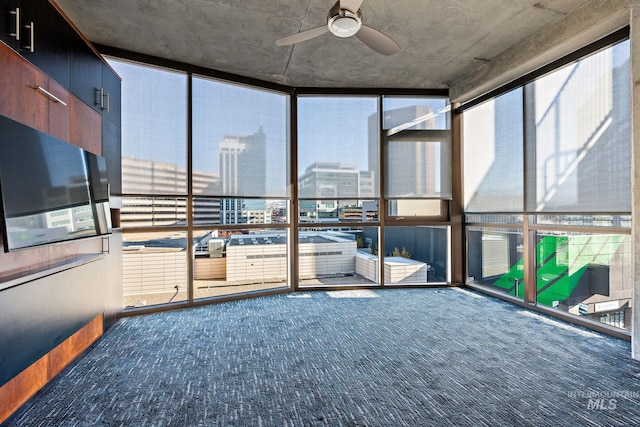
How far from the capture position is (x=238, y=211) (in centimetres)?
453

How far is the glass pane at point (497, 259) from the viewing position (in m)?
4.16

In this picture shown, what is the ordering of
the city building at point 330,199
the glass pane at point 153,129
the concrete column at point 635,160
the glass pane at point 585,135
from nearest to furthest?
the city building at point 330,199 → the concrete column at point 635,160 → the glass pane at point 585,135 → the glass pane at point 153,129

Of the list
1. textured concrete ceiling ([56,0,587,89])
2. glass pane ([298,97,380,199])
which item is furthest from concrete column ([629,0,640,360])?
glass pane ([298,97,380,199])

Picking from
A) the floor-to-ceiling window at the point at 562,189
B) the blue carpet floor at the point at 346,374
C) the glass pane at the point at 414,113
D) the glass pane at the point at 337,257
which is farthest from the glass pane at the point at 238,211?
the floor-to-ceiling window at the point at 562,189

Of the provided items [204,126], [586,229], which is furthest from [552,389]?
[204,126]

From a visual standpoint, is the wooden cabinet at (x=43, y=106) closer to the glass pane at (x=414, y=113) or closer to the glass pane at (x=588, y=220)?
the glass pane at (x=414, y=113)

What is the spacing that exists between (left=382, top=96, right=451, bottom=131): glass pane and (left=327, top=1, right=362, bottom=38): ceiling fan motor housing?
8.68 ft

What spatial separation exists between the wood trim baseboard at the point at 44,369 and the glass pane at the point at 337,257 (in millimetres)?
2744

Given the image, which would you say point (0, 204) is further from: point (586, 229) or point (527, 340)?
point (586, 229)

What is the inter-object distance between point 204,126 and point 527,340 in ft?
14.2

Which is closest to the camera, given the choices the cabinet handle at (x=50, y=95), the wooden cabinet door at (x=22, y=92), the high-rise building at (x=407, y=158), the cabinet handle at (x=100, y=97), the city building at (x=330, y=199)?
the wooden cabinet door at (x=22, y=92)

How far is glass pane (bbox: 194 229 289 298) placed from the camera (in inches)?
171

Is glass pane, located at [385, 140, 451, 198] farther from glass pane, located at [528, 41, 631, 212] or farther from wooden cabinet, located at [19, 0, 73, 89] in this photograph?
wooden cabinet, located at [19, 0, 73, 89]

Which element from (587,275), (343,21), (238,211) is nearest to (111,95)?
(238,211)
